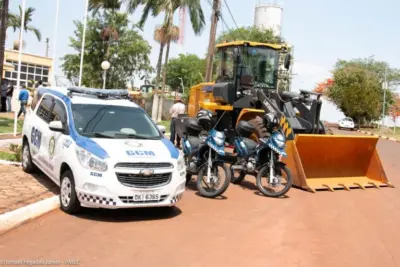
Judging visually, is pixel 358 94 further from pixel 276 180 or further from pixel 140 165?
pixel 140 165

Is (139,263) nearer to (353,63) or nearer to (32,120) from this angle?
(32,120)

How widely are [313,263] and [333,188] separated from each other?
18.4ft

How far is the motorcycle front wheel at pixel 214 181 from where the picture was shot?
9.21 meters

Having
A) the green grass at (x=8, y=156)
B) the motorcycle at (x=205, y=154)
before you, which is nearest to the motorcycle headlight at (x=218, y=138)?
the motorcycle at (x=205, y=154)

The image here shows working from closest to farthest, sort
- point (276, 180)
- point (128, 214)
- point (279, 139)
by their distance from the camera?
1. point (128, 214)
2. point (276, 180)
3. point (279, 139)

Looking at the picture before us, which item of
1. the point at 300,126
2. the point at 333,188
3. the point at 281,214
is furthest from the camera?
the point at 300,126

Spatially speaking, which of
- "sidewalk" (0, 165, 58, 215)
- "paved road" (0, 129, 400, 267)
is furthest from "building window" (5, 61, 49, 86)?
"paved road" (0, 129, 400, 267)

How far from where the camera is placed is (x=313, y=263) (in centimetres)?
584

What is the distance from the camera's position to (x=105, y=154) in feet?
23.2

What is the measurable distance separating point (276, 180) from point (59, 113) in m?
4.38

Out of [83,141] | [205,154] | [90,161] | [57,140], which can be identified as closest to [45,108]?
[57,140]

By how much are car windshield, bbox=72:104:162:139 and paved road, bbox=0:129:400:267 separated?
4.07 ft

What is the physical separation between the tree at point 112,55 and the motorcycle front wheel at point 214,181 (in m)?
30.1

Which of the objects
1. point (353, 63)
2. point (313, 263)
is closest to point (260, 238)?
point (313, 263)
